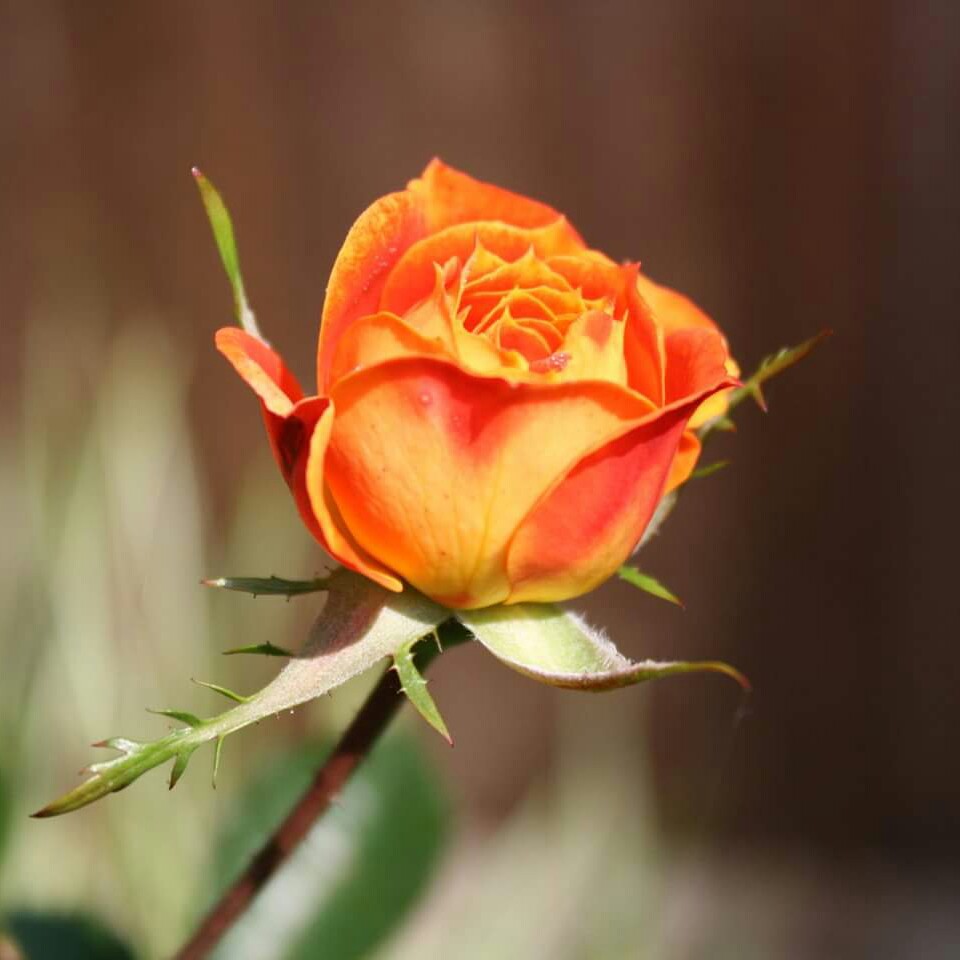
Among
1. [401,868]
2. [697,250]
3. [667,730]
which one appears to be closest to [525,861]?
[401,868]

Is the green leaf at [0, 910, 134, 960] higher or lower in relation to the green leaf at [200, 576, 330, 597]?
lower

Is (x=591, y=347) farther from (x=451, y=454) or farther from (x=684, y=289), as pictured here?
(x=684, y=289)

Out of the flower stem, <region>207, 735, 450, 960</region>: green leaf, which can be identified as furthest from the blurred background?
the flower stem

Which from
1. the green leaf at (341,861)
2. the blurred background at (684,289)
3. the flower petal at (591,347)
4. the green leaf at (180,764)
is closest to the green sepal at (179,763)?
the green leaf at (180,764)

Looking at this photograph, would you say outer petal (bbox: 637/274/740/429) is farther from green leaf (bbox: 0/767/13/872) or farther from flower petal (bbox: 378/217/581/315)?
green leaf (bbox: 0/767/13/872)

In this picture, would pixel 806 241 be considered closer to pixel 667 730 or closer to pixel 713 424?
pixel 667 730

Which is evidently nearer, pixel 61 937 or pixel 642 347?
pixel 642 347

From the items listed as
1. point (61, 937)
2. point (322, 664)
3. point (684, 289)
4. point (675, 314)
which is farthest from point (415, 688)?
point (684, 289)
